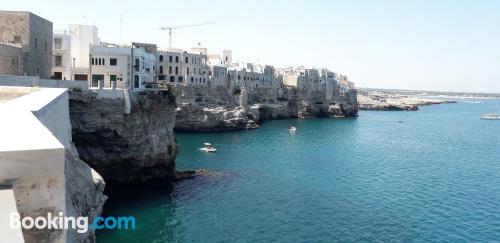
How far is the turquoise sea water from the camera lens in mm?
31078

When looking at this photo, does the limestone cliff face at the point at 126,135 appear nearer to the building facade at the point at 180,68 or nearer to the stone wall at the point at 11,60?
the stone wall at the point at 11,60

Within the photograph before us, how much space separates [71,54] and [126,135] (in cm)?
1626

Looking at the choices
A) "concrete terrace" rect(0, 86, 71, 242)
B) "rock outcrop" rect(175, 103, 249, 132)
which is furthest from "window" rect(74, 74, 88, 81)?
"concrete terrace" rect(0, 86, 71, 242)

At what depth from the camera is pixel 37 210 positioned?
7.67m

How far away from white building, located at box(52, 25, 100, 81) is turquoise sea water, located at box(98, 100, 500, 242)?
51.8ft

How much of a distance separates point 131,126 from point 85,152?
4.45 m

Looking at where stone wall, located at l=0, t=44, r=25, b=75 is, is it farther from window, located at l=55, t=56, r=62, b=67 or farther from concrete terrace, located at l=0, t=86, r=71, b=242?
concrete terrace, located at l=0, t=86, r=71, b=242

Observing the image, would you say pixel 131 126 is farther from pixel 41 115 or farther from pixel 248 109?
pixel 248 109

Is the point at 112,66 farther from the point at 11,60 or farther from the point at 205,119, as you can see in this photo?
the point at 205,119

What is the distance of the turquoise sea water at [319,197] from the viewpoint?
3108 cm

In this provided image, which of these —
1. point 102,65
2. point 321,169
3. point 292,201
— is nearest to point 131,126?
point 102,65

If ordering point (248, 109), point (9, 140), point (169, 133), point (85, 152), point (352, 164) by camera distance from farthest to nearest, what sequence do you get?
point (248, 109), point (352, 164), point (169, 133), point (85, 152), point (9, 140)

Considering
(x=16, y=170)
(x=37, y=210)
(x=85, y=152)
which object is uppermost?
(x=16, y=170)

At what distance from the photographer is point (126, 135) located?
38312mm
